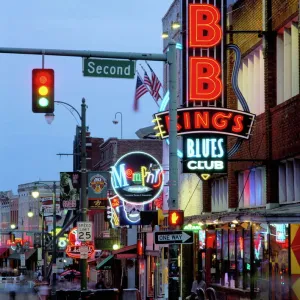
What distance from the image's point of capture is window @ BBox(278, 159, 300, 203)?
23.7 metres

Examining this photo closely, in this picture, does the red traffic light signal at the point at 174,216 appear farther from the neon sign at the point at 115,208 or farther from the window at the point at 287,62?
the neon sign at the point at 115,208

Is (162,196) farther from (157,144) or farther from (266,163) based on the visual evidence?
(157,144)

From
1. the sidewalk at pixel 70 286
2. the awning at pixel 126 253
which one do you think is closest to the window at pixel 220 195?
the awning at pixel 126 253

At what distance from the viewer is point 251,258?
1014 inches

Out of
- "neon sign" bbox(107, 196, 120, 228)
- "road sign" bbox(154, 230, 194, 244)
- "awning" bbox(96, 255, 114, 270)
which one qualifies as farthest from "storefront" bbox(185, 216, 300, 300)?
"awning" bbox(96, 255, 114, 270)

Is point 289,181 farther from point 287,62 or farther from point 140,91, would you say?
point 140,91

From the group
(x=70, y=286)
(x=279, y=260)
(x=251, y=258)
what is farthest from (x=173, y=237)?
(x=70, y=286)

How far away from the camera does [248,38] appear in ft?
91.2

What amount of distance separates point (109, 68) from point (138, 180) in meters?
15.4

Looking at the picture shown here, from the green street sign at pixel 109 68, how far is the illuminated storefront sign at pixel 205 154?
27.3 ft

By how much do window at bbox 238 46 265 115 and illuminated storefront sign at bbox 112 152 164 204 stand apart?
18.7 ft

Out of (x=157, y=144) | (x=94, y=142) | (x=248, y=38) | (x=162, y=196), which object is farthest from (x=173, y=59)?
(x=94, y=142)

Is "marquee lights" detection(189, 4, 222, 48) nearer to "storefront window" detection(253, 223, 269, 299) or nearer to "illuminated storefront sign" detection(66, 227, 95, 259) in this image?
"storefront window" detection(253, 223, 269, 299)

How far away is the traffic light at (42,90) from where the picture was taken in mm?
17281
